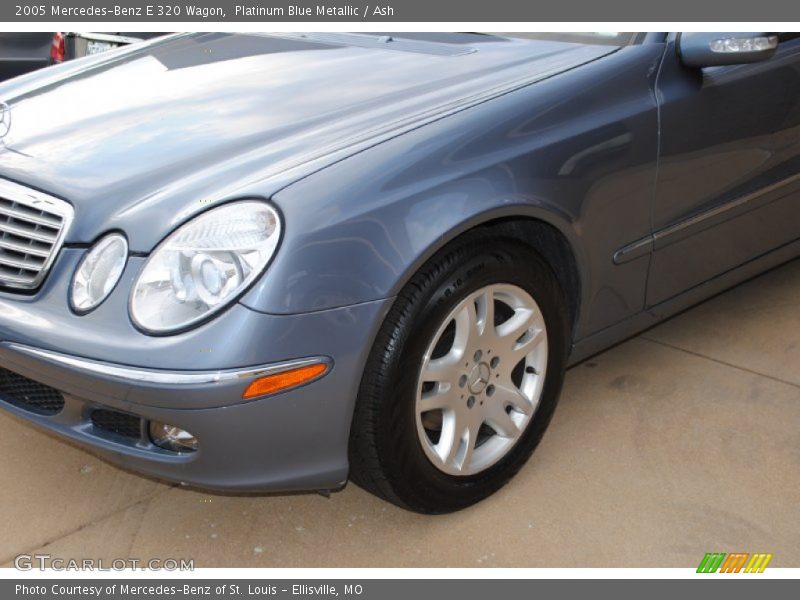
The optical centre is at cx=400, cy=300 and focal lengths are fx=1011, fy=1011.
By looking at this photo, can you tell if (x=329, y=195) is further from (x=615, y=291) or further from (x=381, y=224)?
(x=615, y=291)

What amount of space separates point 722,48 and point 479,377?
4.01 feet

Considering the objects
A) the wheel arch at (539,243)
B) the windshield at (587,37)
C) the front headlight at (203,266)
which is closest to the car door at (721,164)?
the windshield at (587,37)

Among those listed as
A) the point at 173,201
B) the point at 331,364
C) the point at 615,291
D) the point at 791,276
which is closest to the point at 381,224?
the point at 331,364

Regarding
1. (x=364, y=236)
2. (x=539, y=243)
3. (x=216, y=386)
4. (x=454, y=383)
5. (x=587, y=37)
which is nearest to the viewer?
(x=216, y=386)

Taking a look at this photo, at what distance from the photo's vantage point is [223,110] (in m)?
2.86

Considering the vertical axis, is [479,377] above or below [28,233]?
below

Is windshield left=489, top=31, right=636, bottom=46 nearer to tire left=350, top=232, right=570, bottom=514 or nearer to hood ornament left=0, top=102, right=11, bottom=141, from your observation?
tire left=350, top=232, right=570, bottom=514

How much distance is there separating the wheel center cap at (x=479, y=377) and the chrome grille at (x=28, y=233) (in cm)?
109

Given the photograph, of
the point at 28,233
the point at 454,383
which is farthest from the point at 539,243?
the point at 28,233

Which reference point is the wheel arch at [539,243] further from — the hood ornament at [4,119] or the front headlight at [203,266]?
the hood ornament at [4,119]

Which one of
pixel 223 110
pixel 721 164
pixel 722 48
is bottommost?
pixel 721 164

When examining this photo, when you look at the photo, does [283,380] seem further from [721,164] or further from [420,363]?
[721,164]

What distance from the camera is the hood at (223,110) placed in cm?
245

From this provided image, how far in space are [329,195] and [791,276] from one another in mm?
2792
